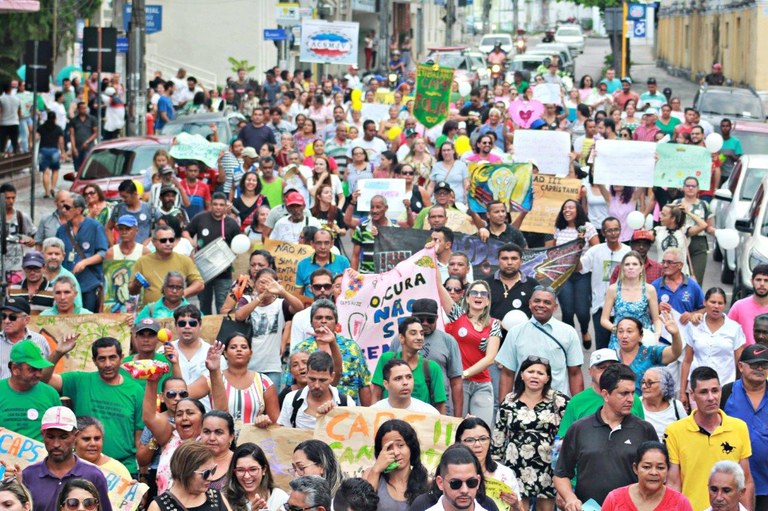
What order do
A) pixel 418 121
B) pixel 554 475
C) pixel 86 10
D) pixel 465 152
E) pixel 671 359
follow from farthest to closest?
pixel 86 10
pixel 418 121
pixel 465 152
pixel 671 359
pixel 554 475

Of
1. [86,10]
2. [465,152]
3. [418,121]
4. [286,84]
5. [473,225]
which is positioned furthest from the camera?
[86,10]

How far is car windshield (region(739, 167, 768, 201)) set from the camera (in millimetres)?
20094

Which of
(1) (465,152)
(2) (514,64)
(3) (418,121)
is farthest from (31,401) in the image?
(2) (514,64)

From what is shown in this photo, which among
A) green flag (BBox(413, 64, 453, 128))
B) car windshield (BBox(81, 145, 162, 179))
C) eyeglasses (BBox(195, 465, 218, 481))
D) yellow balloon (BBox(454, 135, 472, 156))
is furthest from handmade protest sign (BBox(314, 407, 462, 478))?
green flag (BBox(413, 64, 453, 128))

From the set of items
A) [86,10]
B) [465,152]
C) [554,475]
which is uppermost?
[86,10]

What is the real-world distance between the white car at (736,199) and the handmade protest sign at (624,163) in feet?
4.26

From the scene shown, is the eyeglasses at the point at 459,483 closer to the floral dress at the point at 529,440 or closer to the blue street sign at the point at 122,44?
the floral dress at the point at 529,440

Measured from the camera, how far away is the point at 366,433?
375 inches

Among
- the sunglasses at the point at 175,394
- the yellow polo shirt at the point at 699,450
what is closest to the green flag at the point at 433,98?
the sunglasses at the point at 175,394

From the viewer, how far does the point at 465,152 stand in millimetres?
21141

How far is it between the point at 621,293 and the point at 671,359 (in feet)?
4.50

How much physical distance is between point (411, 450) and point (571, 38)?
2821 inches

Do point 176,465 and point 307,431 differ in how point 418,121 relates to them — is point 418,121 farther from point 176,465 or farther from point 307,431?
point 176,465

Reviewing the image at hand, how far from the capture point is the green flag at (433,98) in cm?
2362
